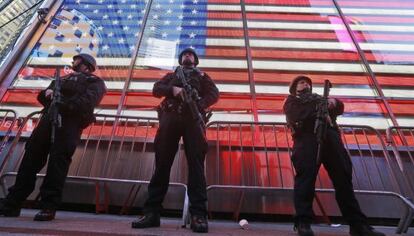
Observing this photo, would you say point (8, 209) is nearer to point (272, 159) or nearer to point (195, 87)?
point (195, 87)

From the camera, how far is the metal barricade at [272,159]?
4.61m

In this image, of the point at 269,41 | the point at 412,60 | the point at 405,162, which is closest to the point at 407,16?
the point at 412,60

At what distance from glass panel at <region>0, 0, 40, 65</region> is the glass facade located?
16.9 inches

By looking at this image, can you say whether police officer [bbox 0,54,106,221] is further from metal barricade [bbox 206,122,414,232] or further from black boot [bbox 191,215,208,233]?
metal barricade [bbox 206,122,414,232]

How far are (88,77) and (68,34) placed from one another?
4292 millimetres

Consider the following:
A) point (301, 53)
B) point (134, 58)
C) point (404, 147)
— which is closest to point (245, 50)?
point (301, 53)

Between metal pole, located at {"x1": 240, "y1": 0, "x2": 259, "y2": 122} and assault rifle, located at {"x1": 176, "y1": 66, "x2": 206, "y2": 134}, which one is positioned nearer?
assault rifle, located at {"x1": 176, "y1": 66, "x2": 206, "y2": 134}

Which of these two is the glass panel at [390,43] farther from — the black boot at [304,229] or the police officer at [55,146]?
the police officer at [55,146]

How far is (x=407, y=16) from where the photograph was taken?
8.02 metres

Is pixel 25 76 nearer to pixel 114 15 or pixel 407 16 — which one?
pixel 114 15

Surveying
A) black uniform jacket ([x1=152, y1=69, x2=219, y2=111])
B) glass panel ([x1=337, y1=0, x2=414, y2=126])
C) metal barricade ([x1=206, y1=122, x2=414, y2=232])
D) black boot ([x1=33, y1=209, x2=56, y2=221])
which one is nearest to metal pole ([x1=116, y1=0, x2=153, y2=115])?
metal barricade ([x1=206, y1=122, x2=414, y2=232])

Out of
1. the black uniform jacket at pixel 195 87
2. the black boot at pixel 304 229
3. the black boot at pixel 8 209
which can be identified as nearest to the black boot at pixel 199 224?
the black boot at pixel 304 229

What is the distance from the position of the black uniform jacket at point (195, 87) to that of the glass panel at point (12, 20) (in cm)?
363

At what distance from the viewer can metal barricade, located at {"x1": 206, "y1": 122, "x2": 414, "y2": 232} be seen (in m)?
4.61
